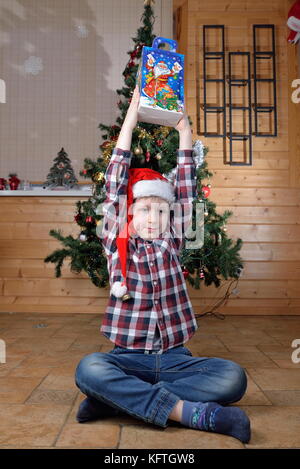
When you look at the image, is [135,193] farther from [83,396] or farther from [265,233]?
[265,233]

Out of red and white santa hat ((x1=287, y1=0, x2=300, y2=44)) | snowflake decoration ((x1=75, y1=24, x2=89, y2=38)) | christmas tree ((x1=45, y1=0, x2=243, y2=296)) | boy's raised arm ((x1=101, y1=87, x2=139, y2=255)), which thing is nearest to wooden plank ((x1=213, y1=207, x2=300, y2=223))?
christmas tree ((x1=45, y1=0, x2=243, y2=296))

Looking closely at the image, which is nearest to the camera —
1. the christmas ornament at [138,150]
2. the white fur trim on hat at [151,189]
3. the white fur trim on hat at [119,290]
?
the white fur trim on hat at [119,290]

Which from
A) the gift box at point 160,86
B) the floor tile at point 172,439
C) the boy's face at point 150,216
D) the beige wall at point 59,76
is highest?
the beige wall at point 59,76

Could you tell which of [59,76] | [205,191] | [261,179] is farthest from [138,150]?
[59,76]

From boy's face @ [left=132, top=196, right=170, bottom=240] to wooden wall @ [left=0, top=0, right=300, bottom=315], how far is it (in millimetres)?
1802

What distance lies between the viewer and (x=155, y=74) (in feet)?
3.76

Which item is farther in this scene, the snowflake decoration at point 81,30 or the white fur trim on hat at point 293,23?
the snowflake decoration at point 81,30

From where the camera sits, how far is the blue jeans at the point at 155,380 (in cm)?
93

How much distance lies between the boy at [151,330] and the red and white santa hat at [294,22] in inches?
90.7

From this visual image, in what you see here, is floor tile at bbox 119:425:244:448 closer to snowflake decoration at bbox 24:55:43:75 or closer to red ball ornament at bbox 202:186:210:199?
red ball ornament at bbox 202:186:210:199

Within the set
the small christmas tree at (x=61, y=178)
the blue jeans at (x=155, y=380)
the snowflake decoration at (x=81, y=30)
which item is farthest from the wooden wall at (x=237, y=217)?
the blue jeans at (x=155, y=380)

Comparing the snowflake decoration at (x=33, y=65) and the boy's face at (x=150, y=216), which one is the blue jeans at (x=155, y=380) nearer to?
the boy's face at (x=150, y=216)

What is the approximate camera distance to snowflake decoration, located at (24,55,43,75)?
3.83m
